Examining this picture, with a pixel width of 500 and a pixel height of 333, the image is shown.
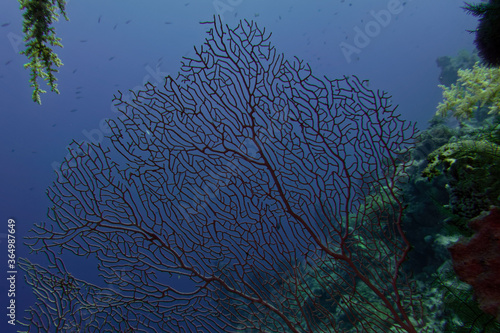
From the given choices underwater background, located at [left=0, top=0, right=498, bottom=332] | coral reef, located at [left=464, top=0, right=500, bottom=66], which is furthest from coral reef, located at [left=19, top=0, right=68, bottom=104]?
underwater background, located at [left=0, top=0, right=498, bottom=332]

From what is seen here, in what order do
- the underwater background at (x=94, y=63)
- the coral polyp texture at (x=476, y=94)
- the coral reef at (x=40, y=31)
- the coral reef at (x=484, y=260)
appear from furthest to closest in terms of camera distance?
the underwater background at (x=94, y=63)
the coral polyp texture at (x=476, y=94)
the coral reef at (x=40, y=31)
the coral reef at (x=484, y=260)

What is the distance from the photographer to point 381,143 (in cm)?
364

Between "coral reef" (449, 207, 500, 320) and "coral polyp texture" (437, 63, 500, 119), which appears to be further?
"coral polyp texture" (437, 63, 500, 119)

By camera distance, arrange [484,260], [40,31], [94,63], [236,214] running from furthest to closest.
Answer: [94,63] → [236,214] → [40,31] → [484,260]

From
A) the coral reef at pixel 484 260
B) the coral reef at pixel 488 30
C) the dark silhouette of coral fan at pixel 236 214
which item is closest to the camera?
the coral reef at pixel 484 260

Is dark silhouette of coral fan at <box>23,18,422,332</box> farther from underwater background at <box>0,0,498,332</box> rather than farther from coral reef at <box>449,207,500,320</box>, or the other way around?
underwater background at <box>0,0,498,332</box>

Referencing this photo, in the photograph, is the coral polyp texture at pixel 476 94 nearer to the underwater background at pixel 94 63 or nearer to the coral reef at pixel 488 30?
the coral reef at pixel 488 30

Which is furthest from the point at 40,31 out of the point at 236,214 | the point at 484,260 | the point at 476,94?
the point at 476,94

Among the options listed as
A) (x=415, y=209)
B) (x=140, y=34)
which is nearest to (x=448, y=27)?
(x=140, y=34)

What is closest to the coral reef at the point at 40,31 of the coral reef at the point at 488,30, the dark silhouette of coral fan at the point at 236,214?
the dark silhouette of coral fan at the point at 236,214

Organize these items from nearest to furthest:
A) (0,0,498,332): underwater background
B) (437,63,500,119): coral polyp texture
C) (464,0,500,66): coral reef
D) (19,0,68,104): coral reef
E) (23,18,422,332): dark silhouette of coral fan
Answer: (464,0,500,66): coral reef, (19,0,68,104): coral reef, (23,18,422,332): dark silhouette of coral fan, (437,63,500,119): coral polyp texture, (0,0,498,332): underwater background

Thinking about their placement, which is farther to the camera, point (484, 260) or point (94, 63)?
point (94, 63)

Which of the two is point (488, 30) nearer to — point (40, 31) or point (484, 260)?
point (484, 260)

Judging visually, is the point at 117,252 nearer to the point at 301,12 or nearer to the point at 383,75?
the point at 301,12
